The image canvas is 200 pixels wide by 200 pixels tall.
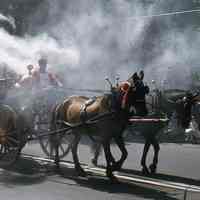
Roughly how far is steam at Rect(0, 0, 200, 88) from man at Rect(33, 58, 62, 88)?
5539 millimetres

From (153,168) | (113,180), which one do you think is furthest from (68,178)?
(153,168)

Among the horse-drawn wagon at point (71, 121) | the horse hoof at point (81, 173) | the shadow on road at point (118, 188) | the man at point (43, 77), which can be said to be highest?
the man at point (43, 77)

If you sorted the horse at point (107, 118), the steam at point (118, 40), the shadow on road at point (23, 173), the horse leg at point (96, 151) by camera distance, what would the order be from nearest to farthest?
1. the horse at point (107, 118)
2. the shadow on road at point (23, 173)
3. the horse leg at point (96, 151)
4. the steam at point (118, 40)

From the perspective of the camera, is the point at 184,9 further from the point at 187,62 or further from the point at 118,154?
the point at 118,154

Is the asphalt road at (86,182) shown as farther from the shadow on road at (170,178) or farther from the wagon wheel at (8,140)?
the wagon wheel at (8,140)

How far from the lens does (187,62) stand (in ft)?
56.5

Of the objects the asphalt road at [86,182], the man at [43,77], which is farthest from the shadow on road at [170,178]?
the man at [43,77]

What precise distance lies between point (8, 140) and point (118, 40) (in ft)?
32.1

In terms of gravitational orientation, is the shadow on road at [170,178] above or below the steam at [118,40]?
below

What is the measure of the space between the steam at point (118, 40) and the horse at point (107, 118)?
25.7 ft

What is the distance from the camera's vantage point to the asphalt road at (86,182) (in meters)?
7.35

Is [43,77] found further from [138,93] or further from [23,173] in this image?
[138,93]

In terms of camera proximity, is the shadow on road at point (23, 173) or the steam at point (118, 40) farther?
the steam at point (118, 40)

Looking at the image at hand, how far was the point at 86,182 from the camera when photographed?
8.34 metres
